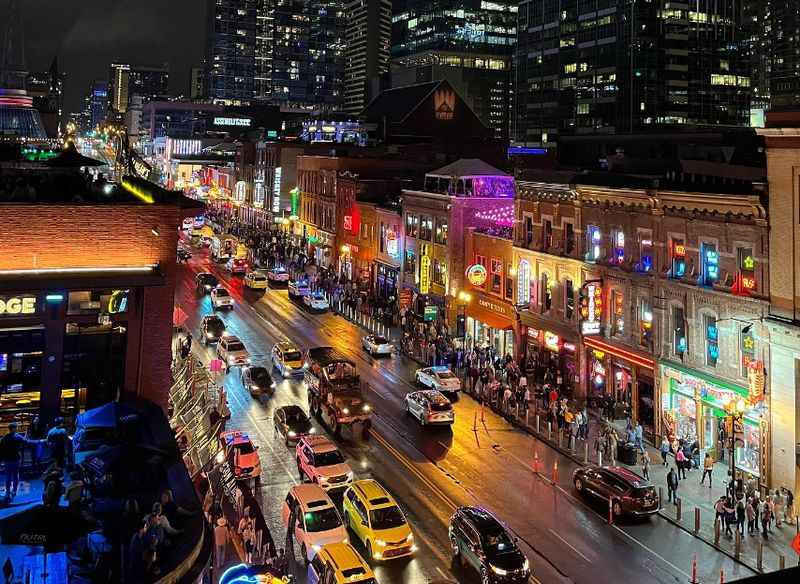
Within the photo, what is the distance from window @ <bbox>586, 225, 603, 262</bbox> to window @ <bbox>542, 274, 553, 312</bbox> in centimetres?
386

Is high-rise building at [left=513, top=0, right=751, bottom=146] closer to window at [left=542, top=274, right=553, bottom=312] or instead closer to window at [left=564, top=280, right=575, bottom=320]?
window at [left=542, top=274, right=553, bottom=312]

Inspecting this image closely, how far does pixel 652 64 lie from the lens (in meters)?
122

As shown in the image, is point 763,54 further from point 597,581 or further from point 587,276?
point 597,581

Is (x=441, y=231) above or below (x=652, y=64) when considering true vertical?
below

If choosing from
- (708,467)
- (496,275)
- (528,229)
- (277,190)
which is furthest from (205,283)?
(708,467)

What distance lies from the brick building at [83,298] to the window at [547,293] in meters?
25.8

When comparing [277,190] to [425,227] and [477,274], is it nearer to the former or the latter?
[425,227]

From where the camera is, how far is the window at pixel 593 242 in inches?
1479

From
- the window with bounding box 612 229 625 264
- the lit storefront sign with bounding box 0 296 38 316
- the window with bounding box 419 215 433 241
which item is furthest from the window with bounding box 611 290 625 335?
the lit storefront sign with bounding box 0 296 38 316

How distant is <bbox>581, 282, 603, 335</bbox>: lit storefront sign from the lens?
36.9 metres

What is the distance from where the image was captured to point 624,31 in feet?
401

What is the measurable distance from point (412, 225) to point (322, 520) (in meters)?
40.4

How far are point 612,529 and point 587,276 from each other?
56.3ft

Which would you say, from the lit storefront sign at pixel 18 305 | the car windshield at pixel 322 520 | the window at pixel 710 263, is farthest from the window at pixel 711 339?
the lit storefront sign at pixel 18 305
